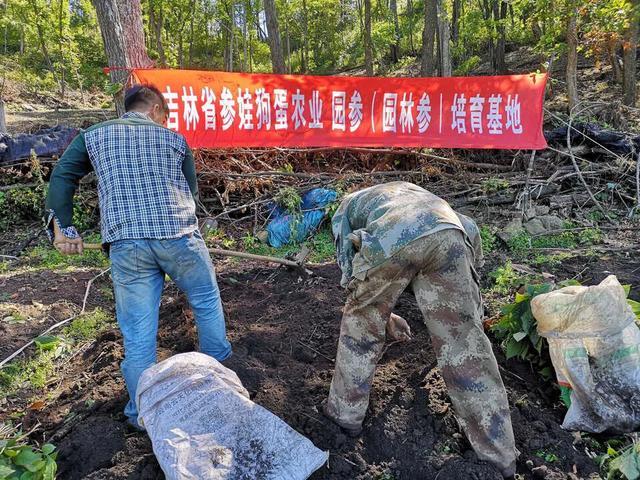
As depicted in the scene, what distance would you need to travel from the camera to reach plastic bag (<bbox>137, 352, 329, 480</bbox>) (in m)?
1.77

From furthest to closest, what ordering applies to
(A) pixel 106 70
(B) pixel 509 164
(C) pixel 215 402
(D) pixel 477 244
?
(B) pixel 509 164, (A) pixel 106 70, (D) pixel 477 244, (C) pixel 215 402

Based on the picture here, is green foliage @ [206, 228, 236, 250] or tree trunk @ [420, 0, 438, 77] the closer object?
green foliage @ [206, 228, 236, 250]

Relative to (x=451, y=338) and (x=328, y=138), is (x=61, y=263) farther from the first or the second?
(x=451, y=338)

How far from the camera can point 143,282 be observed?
7.91 feet

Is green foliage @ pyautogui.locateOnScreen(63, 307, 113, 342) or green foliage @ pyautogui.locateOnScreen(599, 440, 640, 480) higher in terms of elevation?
green foliage @ pyautogui.locateOnScreen(63, 307, 113, 342)

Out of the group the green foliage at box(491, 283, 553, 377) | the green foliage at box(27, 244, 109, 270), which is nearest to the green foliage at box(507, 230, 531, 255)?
the green foliage at box(491, 283, 553, 377)

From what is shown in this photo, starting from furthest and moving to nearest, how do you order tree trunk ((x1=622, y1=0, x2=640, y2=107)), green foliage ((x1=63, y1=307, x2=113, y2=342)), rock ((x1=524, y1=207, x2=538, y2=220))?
tree trunk ((x1=622, y1=0, x2=640, y2=107)), rock ((x1=524, y1=207, x2=538, y2=220)), green foliage ((x1=63, y1=307, x2=113, y2=342))

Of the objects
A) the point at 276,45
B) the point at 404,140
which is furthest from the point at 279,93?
the point at 276,45

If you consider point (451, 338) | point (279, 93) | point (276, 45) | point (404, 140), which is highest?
point (276, 45)

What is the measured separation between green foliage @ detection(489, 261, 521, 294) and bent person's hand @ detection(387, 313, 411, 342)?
1318mm

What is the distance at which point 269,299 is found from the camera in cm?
403

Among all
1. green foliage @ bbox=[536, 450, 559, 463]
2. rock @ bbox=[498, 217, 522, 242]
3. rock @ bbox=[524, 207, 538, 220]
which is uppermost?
rock @ bbox=[524, 207, 538, 220]

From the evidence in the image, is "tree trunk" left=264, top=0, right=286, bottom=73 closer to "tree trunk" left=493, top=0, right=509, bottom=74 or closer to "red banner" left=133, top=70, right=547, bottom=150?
"red banner" left=133, top=70, right=547, bottom=150

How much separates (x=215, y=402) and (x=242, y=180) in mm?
4545
